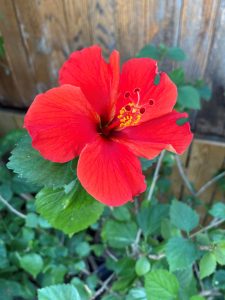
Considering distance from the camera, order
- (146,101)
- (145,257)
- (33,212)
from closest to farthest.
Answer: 1. (146,101)
2. (145,257)
3. (33,212)

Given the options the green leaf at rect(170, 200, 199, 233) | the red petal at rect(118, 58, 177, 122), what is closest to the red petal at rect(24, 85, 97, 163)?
the red petal at rect(118, 58, 177, 122)

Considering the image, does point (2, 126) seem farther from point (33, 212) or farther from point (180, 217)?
point (180, 217)

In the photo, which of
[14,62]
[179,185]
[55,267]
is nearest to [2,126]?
[14,62]

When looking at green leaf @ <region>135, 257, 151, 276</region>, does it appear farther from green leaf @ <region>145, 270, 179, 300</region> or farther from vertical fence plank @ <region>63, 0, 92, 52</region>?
vertical fence plank @ <region>63, 0, 92, 52</region>

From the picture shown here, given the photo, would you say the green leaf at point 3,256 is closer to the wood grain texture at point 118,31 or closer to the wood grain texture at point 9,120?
the wood grain texture at point 9,120

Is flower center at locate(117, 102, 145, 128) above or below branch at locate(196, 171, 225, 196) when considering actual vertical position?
above

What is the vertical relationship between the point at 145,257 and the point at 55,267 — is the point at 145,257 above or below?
above
